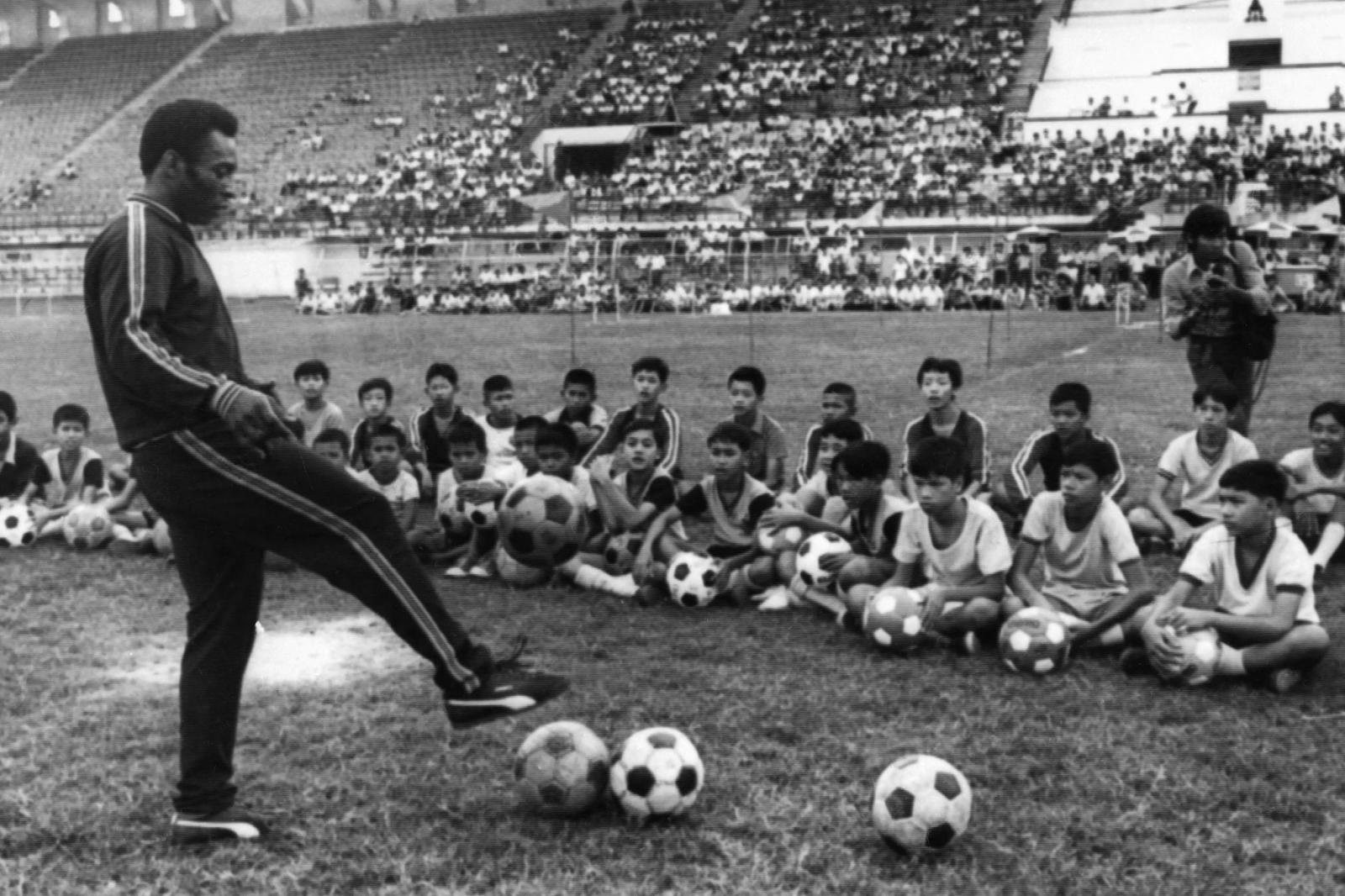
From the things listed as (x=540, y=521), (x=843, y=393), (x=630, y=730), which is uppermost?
(x=843, y=393)

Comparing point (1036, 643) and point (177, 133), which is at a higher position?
point (177, 133)

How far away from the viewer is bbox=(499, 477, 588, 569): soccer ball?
7125 mm

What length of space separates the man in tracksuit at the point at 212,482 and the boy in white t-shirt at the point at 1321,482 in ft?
16.8

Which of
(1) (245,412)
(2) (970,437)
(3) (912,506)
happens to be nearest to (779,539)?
(3) (912,506)

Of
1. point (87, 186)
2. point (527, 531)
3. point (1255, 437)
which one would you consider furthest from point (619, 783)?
point (87, 186)

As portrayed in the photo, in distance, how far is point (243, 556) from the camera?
4043 mm

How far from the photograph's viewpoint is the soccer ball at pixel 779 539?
7.17m

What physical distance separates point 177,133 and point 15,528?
5.46 m

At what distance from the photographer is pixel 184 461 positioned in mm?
3828

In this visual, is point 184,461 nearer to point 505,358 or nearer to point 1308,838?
point 1308,838

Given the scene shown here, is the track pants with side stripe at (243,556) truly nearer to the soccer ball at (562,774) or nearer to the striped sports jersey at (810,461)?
the soccer ball at (562,774)

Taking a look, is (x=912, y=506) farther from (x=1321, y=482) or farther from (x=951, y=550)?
(x=1321, y=482)

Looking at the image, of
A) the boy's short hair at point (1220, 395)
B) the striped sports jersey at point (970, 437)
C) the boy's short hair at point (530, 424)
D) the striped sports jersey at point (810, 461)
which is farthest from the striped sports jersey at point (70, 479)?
the boy's short hair at point (1220, 395)

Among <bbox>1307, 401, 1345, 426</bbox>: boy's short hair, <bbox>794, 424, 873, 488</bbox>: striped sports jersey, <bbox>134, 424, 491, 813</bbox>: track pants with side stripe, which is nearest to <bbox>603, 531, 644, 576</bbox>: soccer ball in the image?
<bbox>794, 424, 873, 488</bbox>: striped sports jersey
